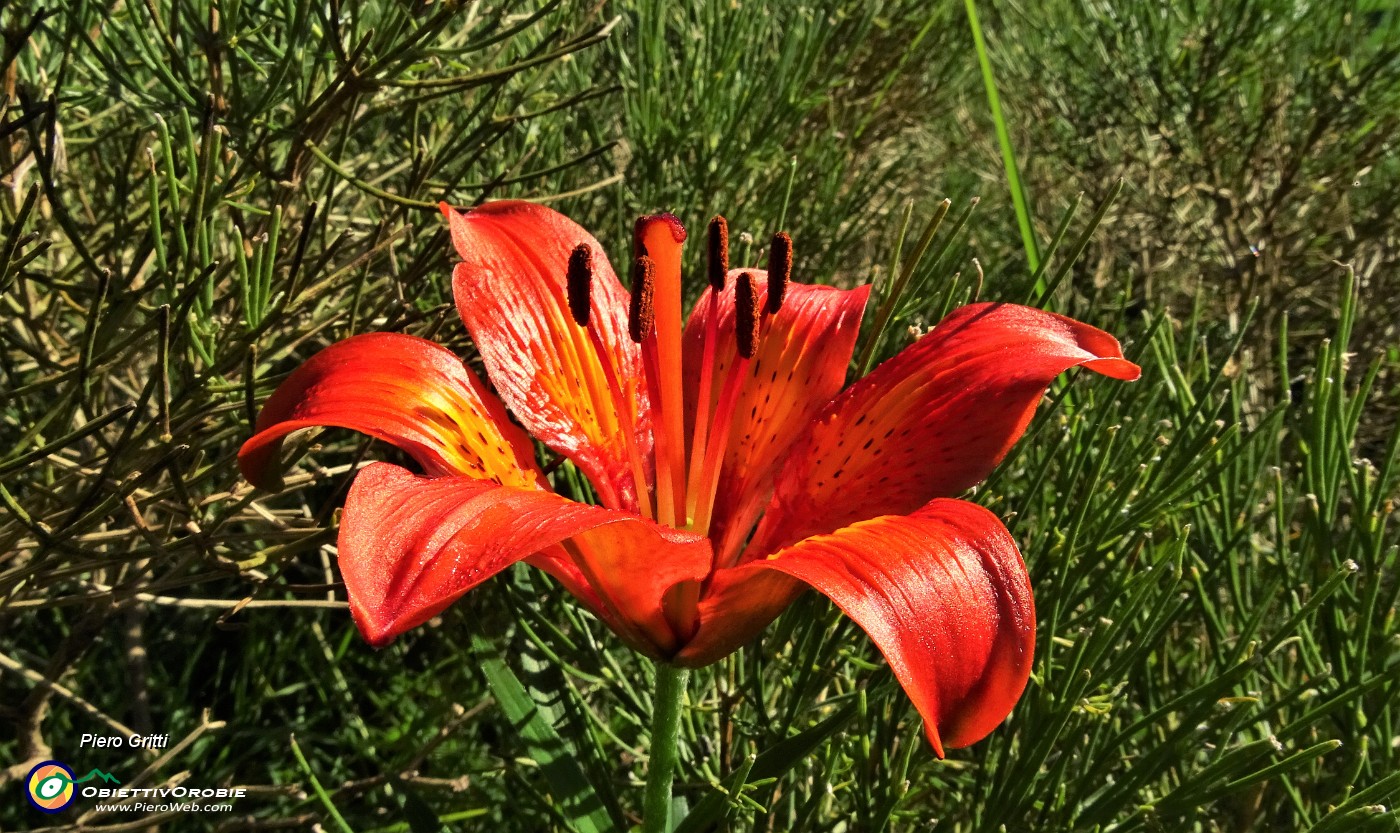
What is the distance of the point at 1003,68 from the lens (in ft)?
9.82

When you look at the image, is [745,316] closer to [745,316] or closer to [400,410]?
[745,316]

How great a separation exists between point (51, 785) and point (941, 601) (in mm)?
996

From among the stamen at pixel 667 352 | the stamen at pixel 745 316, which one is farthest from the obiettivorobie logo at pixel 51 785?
the stamen at pixel 745 316

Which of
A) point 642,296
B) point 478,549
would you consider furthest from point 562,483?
point 478,549

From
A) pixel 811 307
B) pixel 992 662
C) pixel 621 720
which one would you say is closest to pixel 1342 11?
pixel 811 307

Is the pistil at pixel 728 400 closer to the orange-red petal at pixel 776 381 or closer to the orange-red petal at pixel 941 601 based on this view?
the orange-red petal at pixel 776 381

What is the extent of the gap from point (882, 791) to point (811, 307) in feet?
1.34

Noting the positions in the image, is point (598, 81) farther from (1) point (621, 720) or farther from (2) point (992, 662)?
(2) point (992, 662)

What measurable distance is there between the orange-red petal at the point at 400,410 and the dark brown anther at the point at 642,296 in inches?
4.9

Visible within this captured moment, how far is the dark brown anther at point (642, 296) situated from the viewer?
85cm

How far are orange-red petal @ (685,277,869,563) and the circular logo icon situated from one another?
740 mm

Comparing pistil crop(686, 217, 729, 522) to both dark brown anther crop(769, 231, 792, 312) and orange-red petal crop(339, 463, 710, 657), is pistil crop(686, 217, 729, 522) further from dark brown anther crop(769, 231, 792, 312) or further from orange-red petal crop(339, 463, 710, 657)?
orange-red petal crop(339, 463, 710, 657)

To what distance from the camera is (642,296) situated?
2.84 ft

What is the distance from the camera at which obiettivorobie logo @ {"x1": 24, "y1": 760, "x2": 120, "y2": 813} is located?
1147 mm
